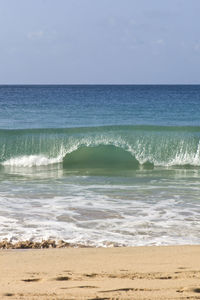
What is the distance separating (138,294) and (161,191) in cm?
641

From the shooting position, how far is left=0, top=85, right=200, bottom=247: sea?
729cm

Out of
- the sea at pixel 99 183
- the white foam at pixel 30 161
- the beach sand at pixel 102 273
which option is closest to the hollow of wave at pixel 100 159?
the sea at pixel 99 183

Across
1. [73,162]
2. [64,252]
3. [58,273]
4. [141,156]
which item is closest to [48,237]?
[64,252]

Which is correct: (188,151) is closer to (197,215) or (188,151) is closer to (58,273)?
(197,215)

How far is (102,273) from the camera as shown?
5113mm

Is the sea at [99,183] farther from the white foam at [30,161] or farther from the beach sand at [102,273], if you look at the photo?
the beach sand at [102,273]

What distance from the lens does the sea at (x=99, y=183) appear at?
7.29m

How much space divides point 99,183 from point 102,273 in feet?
22.7

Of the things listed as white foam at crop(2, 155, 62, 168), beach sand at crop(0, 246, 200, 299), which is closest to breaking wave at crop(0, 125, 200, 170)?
white foam at crop(2, 155, 62, 168)

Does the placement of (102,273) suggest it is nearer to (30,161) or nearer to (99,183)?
(99,183)

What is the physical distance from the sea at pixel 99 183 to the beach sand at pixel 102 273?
0.75 m

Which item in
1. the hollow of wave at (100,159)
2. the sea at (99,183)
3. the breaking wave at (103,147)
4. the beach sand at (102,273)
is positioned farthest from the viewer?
the breaking wave at (103,147)

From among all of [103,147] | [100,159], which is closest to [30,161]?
[100,159]

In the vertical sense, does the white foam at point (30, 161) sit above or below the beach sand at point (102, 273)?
above
